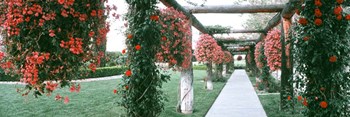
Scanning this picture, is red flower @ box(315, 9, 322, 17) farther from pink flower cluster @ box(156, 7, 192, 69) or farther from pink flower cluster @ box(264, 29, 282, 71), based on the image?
pink flower cluster @ box(264, 29, 282, 71)

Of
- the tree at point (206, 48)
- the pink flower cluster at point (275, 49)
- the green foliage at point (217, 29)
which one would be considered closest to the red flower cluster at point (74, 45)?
the pink flower cluster at point (275, 49)

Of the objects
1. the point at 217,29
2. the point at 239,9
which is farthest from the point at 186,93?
the point at 217,29

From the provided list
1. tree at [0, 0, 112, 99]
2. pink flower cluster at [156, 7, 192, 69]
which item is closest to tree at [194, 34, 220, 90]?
pink flower cluster at [156, 7, 192, 69]

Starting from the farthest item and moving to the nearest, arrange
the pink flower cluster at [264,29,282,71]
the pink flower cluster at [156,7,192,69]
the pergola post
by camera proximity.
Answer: the pink flower cluster at [264,29,282,71] < the pergola post < the pink flower cluster at [156,7,192,69]

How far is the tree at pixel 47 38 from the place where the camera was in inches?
96.7

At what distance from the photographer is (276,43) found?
8.76 meters

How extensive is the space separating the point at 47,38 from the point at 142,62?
1.70 m

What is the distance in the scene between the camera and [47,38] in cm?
261

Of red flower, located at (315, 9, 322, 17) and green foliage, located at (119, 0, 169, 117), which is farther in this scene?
green foliage, located at (119, 0, 169, 117)

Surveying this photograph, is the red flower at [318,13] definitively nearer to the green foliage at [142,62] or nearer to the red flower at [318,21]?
the red flower at [318,21]

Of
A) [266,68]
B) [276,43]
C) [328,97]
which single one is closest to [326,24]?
[328,97]

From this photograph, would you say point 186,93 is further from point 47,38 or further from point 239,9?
point 47,38

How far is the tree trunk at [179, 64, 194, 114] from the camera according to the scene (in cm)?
805

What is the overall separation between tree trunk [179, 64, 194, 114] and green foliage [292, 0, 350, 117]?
4126 mm
